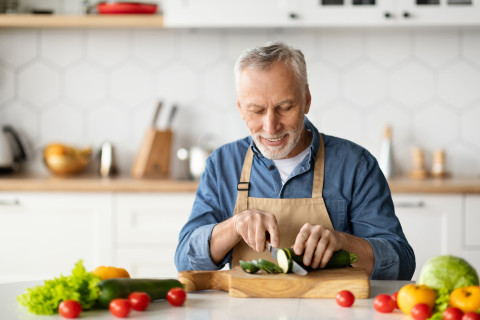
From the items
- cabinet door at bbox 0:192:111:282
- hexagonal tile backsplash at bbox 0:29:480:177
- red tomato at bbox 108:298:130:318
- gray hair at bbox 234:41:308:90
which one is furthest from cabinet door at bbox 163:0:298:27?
red tomato at bbox 108:298:130:318

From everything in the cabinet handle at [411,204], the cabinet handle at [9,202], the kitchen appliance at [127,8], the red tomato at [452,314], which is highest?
the kitchen appliance at [127,8]

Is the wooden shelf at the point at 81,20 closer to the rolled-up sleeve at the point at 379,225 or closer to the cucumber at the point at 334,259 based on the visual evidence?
the rolled-up sleeve at the point at 379,225

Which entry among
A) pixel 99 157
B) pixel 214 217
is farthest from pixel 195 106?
pixel 214 217

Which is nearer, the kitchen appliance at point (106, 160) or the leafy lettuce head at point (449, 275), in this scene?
the leafy lettuce head at point (449, 275)

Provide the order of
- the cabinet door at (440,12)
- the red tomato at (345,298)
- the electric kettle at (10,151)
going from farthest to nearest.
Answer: the electric kettle at (10,151), the cabinet door at (440,12), the red tomato at (345,298)

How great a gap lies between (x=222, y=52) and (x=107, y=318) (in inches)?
104

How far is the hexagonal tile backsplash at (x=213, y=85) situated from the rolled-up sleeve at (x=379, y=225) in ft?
5.33

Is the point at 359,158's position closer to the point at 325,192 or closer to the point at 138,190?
the point at 325,192

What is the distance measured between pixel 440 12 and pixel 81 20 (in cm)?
188

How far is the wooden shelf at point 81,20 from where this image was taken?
3.56 meters

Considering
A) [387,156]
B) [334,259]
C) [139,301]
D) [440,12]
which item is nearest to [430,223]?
[387,156]

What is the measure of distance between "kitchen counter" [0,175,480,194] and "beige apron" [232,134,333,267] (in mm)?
1117

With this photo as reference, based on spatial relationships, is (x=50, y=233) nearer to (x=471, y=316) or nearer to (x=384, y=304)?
(x=384, y=304)

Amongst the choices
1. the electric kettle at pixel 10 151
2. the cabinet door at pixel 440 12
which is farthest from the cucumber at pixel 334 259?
the electric kettle at pixel 10 151
